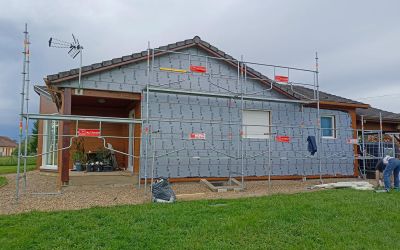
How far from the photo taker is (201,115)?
1193 cm

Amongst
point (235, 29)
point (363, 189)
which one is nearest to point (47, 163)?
point (235, 29)

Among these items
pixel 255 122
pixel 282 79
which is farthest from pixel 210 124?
pixel 282 79

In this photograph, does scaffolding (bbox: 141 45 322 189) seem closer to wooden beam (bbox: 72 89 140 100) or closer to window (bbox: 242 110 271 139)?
window (bbox: 242 110 271 139)

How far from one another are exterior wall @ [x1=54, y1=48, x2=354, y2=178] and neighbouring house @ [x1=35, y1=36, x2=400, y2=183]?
36 mm

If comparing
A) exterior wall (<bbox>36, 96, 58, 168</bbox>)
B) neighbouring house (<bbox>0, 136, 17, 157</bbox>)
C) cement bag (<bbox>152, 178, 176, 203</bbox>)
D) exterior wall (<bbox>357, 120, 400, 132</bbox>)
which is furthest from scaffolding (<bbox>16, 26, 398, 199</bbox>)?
neighbouring house (<bbox>0, 136, 17, 157</bbox>)

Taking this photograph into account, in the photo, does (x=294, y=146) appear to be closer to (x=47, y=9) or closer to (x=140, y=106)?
(x=140, y=106)

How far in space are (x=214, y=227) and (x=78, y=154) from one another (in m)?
9.00

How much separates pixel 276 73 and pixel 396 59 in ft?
35.5

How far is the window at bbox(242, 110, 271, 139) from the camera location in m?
12.7

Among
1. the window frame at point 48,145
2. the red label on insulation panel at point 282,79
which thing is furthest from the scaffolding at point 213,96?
the window frame at point 48,145

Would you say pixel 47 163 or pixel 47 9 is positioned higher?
pixel 47 9

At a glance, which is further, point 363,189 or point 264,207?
point 363,189

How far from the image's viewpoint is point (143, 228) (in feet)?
18.1

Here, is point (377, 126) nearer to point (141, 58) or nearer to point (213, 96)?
point (213, 96)
